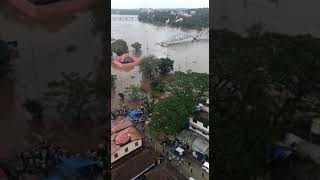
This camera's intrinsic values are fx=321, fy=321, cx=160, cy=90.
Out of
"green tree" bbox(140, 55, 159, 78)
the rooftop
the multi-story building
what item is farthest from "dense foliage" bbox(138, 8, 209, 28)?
the rooftop

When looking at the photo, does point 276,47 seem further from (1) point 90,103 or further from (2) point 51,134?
(2) point 51,134

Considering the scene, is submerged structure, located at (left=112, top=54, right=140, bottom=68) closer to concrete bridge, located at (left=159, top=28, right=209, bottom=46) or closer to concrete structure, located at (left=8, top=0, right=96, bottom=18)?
concrete bridge, located at (left=159, top=28, right=209, bottom=46)

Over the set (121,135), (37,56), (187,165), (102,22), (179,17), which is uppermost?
(179,17)

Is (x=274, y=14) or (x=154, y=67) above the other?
(x=274, y=14)

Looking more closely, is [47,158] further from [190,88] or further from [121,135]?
[190,88]

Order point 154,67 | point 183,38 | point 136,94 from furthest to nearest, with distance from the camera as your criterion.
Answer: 1. point 183,38
2. point 154,67
3. point 136,94

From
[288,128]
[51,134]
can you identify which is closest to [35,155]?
[51,134]

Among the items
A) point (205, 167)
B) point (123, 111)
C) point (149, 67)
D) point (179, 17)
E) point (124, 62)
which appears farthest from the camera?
point (179, 17)

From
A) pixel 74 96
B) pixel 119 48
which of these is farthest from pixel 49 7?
pixel 119 48
